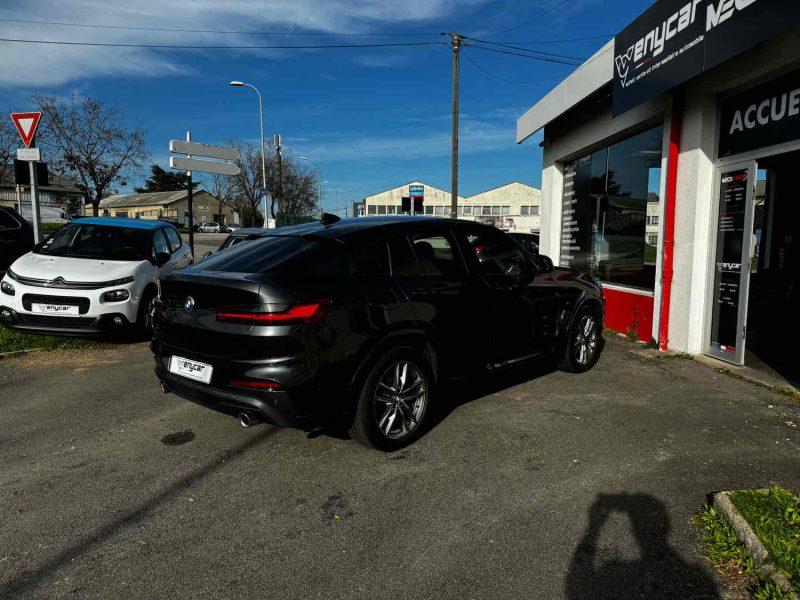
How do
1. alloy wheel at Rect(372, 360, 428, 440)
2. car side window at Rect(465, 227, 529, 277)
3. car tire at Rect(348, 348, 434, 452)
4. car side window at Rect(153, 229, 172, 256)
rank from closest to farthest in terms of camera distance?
car tire at Rect(348, 348, 434, 452) < alloy wheel at Rect(372, 360, 428, 440) < car side window at Rect(465, 227, 529, 277) < car side window at Rect(153, 229, 172, 256)

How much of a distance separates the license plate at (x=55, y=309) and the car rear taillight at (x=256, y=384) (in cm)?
464

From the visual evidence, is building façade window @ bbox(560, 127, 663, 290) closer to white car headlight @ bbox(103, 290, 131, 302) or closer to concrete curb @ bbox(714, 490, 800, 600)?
concrete curb @ bbox(714, 490, 800, 600)

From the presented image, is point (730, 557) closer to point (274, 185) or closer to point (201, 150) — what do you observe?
point (201, 150)

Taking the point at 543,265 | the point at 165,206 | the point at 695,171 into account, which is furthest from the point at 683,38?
the point at 165,206

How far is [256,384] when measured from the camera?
3.52 meters

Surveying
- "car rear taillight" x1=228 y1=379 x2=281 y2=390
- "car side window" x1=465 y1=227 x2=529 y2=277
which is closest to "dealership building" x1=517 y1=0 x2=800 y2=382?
"car side window" x1=465 y1=227 x2=529 y2=277

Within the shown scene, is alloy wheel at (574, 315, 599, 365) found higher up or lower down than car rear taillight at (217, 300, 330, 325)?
lower down

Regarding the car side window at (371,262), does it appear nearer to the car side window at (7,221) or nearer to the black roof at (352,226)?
the black roof at (352,226)

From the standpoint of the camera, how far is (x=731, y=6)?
5434mm

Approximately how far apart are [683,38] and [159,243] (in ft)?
25.2

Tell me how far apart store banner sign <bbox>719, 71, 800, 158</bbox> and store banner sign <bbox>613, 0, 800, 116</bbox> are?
2.54 ft

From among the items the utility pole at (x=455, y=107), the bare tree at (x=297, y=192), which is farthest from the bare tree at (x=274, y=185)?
the utility pole at (x=455, y=107)

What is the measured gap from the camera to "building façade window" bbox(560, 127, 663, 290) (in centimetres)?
827

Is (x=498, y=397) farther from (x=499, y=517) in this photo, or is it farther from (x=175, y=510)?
(x=175, y=510)
